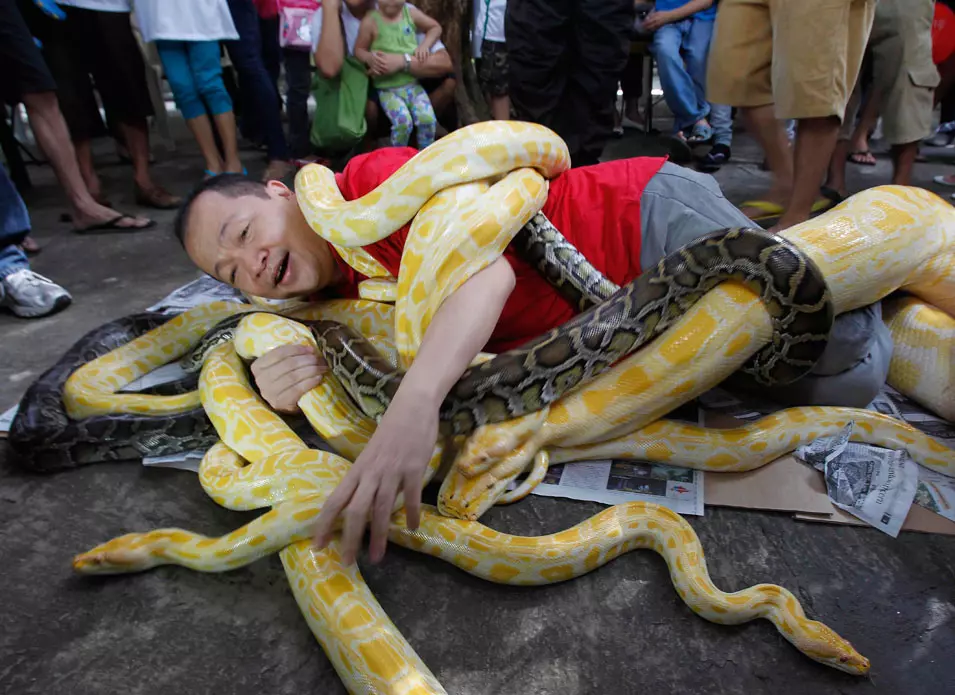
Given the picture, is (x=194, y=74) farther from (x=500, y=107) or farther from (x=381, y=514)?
(x=381, y=514)

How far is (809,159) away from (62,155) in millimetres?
4617

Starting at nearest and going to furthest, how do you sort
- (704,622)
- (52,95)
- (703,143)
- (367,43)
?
(704,622) < (52,95) < (367,43) < (703,143)

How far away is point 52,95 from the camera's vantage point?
12.9 feet

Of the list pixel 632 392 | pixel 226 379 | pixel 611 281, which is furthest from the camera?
pixel 226 379

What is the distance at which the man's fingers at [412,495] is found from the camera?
4.33 feet

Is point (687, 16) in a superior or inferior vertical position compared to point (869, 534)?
superior

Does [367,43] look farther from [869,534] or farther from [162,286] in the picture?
[869,534]

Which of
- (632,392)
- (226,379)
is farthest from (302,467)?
(632,392)

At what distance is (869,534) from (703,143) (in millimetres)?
5480

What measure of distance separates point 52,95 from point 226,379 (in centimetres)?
310

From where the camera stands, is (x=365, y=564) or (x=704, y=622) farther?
(x=365, y=564)

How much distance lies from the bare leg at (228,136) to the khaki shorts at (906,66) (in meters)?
4.63

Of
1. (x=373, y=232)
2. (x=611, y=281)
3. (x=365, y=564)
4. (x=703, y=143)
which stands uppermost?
(x=373, y=232)

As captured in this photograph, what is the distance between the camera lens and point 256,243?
2049 mm
